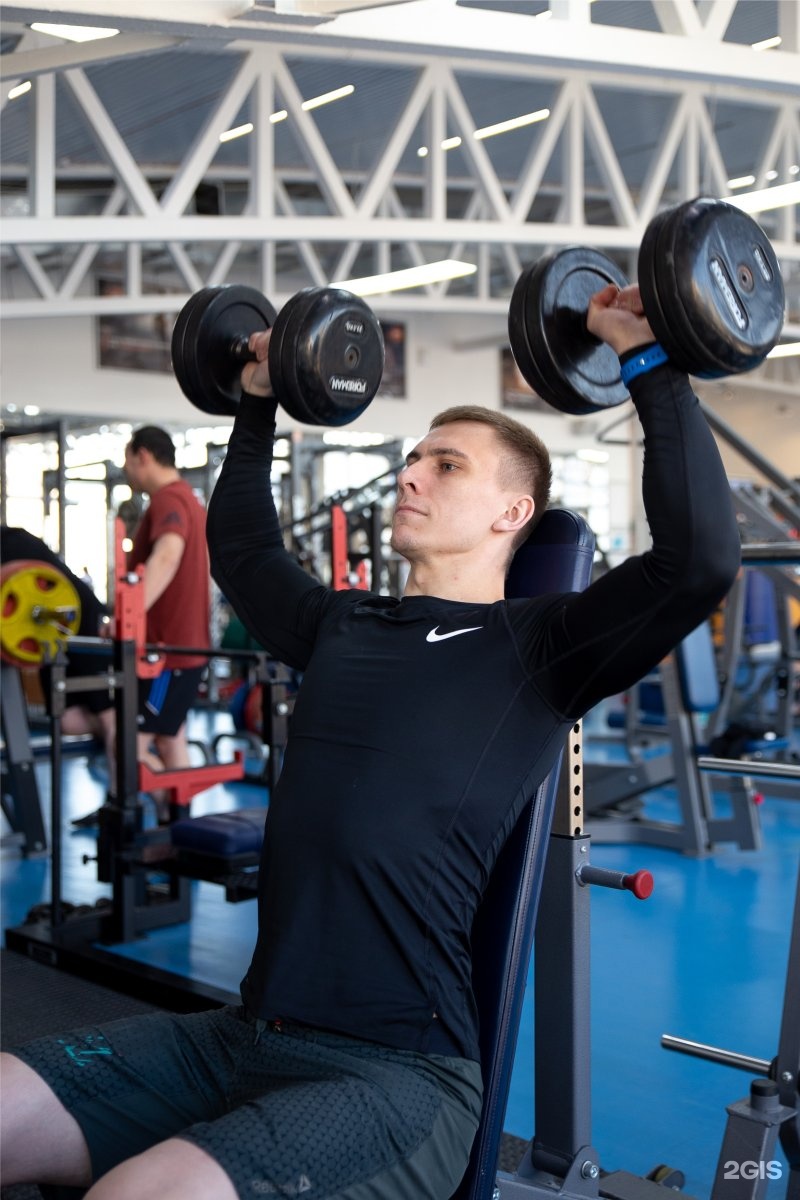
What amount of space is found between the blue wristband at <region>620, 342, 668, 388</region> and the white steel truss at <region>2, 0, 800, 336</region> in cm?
254

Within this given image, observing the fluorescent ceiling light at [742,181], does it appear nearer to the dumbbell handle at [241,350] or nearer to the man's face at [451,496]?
the dumbbell handle at [241,350]

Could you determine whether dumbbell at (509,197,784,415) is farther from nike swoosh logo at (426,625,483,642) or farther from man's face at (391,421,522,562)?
nike swoosh logo at (426,625,483,642)

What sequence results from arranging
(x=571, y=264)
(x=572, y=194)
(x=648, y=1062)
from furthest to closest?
(x=572, y=194) < (x=648, y=1062) < (x=571, y=264)

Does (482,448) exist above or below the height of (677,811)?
above

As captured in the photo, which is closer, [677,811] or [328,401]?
[328,401]

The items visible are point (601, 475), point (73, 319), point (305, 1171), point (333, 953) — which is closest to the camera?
point (305, 1171)

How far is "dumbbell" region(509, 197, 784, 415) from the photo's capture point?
1.19m

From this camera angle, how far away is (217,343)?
1797 mm

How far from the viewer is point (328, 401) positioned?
1.66 meters

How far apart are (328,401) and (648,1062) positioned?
1.62 m

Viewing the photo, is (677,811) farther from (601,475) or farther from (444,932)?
(601,475)

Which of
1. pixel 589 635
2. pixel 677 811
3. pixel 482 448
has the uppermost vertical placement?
pixel 482 448

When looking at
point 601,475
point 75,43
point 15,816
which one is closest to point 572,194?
point 75,43

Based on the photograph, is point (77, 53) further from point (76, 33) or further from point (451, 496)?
point (451, 496)
